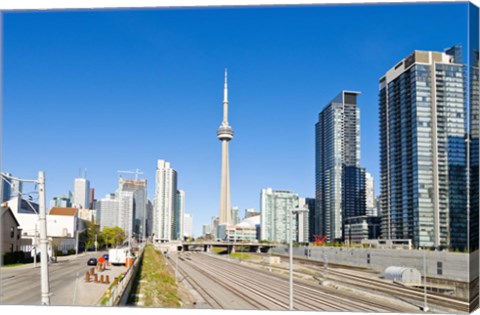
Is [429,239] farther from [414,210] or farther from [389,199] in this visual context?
[389,199]

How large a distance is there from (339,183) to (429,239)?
272 ft

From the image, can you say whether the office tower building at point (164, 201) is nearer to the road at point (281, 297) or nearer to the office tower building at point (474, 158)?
the office tower building at point (474, 158)

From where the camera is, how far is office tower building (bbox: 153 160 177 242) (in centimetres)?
18424

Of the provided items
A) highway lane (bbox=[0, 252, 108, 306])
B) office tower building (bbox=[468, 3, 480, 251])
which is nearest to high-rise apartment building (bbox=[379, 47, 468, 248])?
office tower building (bbox=[468, 3, 480, 251])

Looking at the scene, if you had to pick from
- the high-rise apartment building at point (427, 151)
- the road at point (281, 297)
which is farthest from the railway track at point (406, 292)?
the high-rise apartment building at point (427, 151)

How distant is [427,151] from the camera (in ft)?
403

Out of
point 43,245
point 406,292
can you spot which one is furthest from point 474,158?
point 43,245

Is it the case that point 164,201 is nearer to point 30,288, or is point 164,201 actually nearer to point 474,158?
point 474,158

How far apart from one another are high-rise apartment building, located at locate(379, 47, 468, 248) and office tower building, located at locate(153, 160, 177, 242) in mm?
77702

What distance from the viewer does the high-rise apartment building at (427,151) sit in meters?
111

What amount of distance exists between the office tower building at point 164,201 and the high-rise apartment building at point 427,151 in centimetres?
7770

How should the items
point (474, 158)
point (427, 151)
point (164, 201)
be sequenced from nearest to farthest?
point (474, 158) < point (427, 151) < point (164, 201)

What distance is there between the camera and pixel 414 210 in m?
122

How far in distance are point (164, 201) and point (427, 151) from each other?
100 metres
